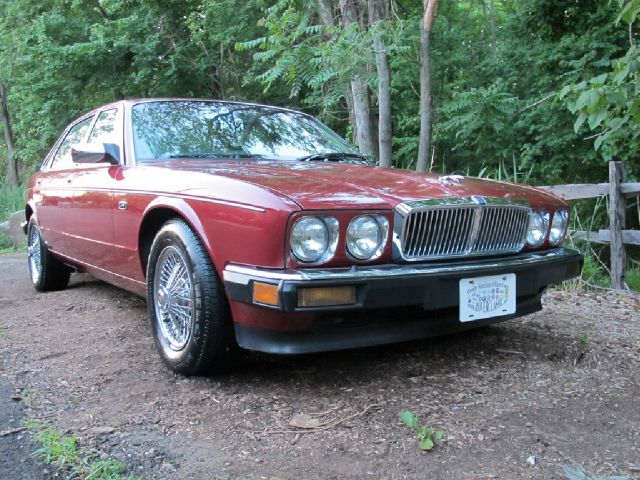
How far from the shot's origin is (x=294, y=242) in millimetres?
2357

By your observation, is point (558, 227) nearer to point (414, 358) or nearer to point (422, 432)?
point (414, 358)

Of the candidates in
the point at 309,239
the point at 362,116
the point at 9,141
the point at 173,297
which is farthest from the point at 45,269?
the point at 9,141

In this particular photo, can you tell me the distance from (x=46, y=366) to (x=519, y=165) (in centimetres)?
855

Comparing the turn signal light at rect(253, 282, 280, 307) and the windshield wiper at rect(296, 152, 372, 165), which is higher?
the windshield wiper at rect(296, 152, 372, 165)

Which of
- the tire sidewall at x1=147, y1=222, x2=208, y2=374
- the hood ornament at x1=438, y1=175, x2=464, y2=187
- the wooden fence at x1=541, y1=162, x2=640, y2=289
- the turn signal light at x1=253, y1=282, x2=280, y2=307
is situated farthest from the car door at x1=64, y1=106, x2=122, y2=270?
the wooden fence at x1=541, y1=162, x2=640, y2=289

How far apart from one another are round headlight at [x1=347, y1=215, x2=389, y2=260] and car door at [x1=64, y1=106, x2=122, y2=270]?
1789mm

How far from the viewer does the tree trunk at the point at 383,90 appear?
270 inches

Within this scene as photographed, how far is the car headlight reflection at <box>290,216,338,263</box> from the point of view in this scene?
2355mm

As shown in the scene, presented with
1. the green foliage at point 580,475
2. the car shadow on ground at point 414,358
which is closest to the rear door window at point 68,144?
the car shadow on ground at point 414,358

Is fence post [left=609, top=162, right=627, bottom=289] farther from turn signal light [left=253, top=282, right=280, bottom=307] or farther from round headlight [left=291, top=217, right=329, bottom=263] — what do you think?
turn signal light [left=253, top=282, right=280, bottom=307]

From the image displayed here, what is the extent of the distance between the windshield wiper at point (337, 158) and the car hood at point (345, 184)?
→ 0.15 metres

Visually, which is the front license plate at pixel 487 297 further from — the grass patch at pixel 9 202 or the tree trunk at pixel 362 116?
the grass patch at pixel 9 202

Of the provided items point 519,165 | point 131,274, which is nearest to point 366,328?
point 131,274

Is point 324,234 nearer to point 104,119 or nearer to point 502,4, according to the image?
point 104,119
